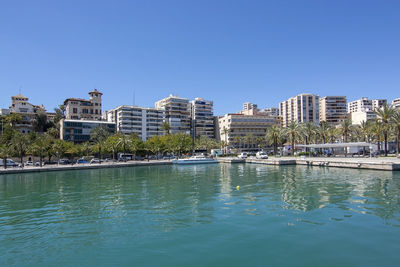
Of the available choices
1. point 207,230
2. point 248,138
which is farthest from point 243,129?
point 207,230

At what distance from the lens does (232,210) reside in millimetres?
20953

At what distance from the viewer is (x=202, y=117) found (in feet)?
529

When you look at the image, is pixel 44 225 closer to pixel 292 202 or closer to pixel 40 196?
pixel 40 196

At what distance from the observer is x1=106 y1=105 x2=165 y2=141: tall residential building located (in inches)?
5162

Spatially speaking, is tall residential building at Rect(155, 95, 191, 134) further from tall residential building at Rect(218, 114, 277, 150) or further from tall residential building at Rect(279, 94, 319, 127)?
tall residential building at Rect(279, 94, 319, 127)

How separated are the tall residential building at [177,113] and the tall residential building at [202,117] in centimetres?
341

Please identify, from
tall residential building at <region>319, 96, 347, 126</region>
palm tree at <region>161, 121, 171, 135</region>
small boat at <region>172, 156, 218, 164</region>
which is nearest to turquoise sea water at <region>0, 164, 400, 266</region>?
small boat at <region>172, 156, 218, 164</region>

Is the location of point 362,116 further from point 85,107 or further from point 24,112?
point 24,112

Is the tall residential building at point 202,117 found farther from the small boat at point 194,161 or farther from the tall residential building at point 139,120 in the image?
the small boat at point 194,161

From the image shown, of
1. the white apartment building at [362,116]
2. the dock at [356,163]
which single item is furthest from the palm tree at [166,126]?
the white apartment building at [362,116]

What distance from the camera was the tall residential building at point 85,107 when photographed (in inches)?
4961

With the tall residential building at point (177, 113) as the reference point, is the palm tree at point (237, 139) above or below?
below

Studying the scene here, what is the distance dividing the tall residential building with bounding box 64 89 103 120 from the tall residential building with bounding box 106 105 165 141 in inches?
395

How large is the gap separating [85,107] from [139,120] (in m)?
24.8
